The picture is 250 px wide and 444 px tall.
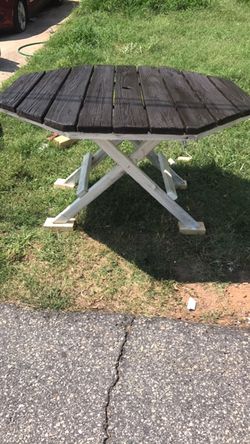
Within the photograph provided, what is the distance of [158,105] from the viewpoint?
2.69 meters

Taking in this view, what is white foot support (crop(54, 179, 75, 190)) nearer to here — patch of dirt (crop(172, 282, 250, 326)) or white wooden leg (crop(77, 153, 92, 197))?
white wooden leg (crop(77, 153, 92, 197))

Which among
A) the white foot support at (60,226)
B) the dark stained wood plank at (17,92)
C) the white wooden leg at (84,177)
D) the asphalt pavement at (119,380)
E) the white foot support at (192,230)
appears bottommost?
the asphalt pavement at (119,380)

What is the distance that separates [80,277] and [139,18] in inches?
276

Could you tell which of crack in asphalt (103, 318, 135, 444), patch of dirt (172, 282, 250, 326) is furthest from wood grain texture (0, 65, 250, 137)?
crack in asphalt (103, 318, 135, 444)

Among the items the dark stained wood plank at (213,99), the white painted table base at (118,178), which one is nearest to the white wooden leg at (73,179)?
the white painted table base at (118,178)

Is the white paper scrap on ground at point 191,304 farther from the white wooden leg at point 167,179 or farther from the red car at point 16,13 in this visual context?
the red car at point 16,13

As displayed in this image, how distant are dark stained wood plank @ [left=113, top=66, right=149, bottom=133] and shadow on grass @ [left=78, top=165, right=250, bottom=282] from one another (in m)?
0.79

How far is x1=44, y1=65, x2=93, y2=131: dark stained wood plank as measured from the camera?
7.95 ft

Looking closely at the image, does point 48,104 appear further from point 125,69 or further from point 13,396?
point 13,396

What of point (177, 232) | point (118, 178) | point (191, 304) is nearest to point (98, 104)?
point (118, 178)

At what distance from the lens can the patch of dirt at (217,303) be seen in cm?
248

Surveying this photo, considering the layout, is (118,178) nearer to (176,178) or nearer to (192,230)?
Answer: (192,230)

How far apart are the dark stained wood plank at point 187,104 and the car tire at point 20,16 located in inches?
233

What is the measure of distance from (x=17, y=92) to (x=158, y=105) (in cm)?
91
